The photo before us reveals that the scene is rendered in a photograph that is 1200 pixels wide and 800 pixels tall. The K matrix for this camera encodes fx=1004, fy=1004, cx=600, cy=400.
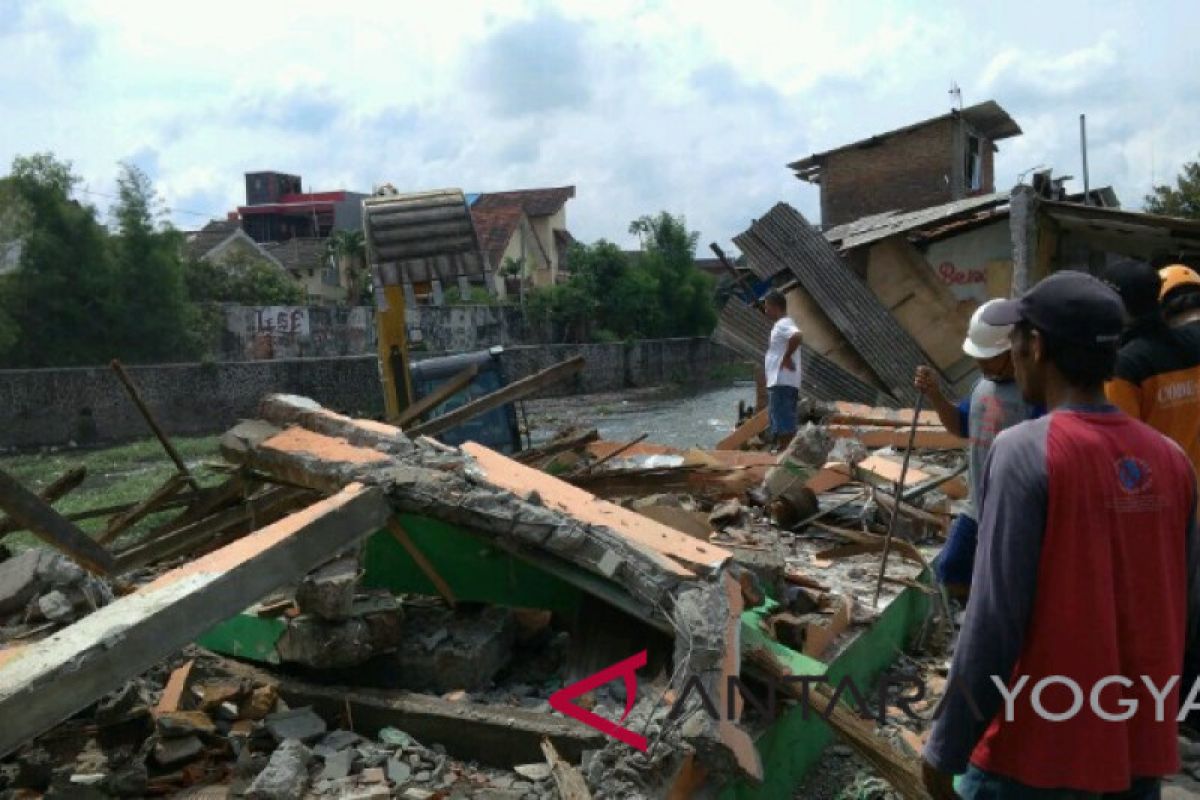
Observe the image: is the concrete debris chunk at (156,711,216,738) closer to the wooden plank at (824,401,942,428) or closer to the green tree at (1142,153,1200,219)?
the wooden plank at (824,401,942,428)

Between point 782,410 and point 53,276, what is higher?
point 53,276

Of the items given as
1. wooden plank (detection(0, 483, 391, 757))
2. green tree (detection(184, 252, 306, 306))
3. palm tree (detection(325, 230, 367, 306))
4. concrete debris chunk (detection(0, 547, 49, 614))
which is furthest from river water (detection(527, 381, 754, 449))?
palm tree (detection(325, 230, 367, 306))

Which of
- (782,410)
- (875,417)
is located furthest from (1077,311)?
(875,417)

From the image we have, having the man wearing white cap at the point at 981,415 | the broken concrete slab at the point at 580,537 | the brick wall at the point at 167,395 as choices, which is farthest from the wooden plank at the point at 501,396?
the brick wall at the point at 167,395

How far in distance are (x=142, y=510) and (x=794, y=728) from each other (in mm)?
3946

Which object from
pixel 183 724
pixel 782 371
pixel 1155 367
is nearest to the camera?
pixel 183 724

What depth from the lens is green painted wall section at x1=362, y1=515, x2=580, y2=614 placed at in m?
3.78

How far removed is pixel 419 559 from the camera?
3822 mm

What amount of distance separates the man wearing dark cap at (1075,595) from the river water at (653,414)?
1367 centimetres

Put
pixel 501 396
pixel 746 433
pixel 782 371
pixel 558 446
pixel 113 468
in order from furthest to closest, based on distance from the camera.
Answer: pixel 113 468, pixel 746 433, pixel 782 371, pixel 558 446, pixel 501 396

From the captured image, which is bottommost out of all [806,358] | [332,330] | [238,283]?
[806,358]

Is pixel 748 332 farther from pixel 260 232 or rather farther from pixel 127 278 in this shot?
pixel 260 232

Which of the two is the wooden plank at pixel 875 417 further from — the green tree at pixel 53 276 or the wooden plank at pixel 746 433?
the green tree at pixel 53 276

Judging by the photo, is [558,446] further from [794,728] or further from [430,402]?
[794,728]
